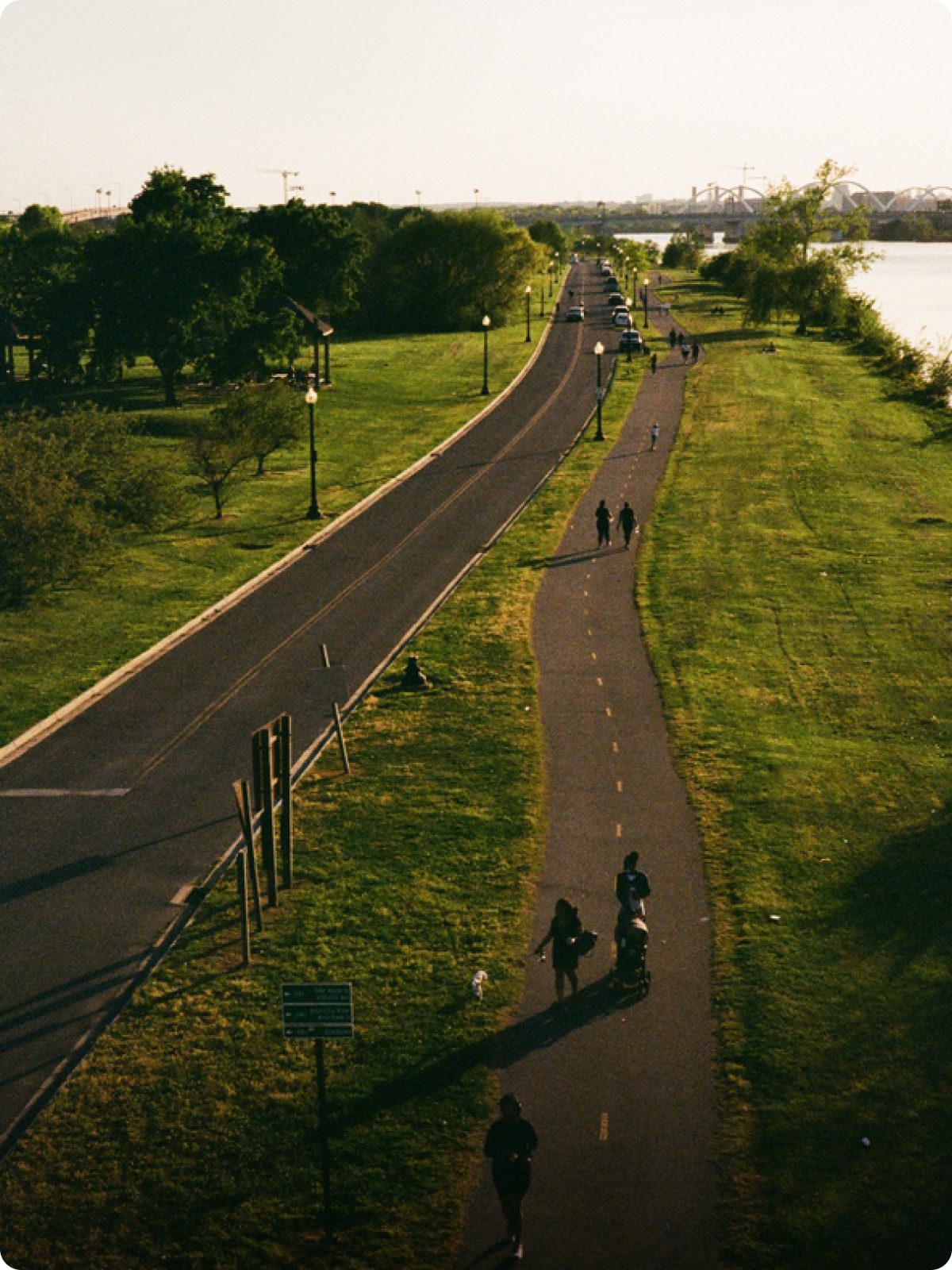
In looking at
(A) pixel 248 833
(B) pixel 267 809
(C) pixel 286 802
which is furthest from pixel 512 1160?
(C) pixel 286 802

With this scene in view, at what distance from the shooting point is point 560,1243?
1133 cm

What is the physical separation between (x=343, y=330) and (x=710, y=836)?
96.1 metres

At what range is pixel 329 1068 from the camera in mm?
14195

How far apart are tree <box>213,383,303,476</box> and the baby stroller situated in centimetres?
3415

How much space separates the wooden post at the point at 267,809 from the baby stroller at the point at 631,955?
5.35 metres

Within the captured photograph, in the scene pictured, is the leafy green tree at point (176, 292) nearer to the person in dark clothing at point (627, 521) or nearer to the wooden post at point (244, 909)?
the person in dark clothing at point (627, 521)

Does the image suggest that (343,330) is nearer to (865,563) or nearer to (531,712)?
(865,563)

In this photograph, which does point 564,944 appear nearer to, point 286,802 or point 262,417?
point 286,802

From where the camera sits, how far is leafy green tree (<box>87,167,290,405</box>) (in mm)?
64250

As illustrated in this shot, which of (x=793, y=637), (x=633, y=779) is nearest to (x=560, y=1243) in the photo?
(x=633, y=779)

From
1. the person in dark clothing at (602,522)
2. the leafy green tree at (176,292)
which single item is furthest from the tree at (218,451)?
the leafy green tree at (176,292)

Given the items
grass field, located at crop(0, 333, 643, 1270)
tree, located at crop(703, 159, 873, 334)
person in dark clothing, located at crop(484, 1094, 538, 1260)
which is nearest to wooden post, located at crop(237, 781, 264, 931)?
grass field, located at crop(0, 333, 643, 1270)

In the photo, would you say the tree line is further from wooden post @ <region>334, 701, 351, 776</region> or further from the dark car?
wooden post @ <region>334, 701, 351, 776</region>

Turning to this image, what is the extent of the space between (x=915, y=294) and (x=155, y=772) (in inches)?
5224
